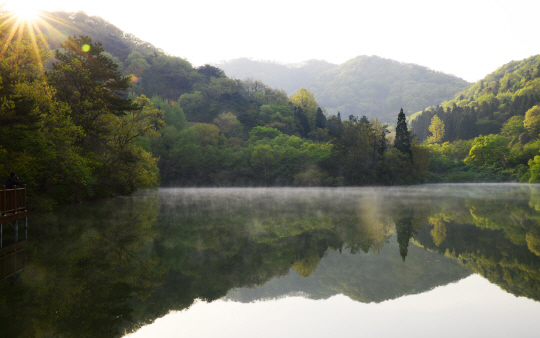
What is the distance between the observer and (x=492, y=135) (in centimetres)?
8931

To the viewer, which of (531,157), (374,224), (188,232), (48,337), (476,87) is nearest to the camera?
(48,337)

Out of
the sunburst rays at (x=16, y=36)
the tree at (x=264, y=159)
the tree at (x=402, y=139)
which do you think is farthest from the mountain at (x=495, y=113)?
the sunburst rays at (x=16, y=36)

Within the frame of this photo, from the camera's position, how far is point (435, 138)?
113312mm

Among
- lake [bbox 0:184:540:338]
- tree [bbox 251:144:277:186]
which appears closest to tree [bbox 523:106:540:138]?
tree [bbox 251:144:277:186]

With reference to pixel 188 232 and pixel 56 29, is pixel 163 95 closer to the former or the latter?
pixel 56 29

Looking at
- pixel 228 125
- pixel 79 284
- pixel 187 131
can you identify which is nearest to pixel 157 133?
pixel 187 131

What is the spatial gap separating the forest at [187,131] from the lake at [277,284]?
9446 millimetres

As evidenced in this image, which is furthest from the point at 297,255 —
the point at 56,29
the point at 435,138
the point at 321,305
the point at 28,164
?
the point at 56,29

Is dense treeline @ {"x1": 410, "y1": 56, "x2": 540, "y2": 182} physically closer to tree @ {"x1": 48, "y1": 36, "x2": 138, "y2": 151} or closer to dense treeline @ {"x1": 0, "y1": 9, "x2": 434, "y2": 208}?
dense treeline @ {"x1": 0, "y1": 9, "x2": 434, "y2": 208}

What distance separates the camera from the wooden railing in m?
12.6

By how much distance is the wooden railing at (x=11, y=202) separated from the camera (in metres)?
12.6

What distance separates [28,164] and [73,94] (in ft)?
36.8

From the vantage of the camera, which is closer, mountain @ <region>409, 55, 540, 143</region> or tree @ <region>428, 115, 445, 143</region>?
mountain @ <region>409, 55, 540, 143</region>

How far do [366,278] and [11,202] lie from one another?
485 inches
